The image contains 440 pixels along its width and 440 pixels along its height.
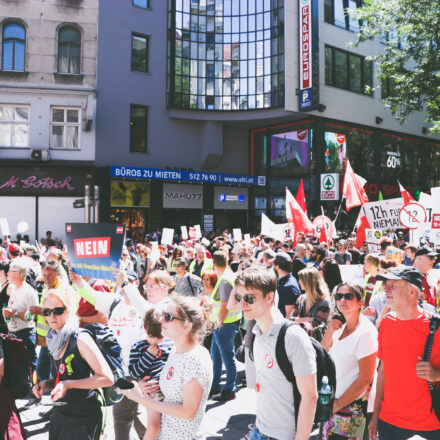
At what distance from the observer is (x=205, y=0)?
26797mm

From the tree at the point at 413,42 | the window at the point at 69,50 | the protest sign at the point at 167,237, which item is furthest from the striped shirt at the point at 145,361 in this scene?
the window at the point at 69,50

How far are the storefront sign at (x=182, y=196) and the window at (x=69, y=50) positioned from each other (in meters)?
7.68

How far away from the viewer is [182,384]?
278 centimetres

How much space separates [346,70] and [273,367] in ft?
94.4

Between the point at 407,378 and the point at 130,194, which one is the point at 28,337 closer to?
the point at 407,378

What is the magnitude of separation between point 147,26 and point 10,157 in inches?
404

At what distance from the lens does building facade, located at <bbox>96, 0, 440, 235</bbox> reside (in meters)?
25.0

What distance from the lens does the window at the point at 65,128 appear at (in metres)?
23.2

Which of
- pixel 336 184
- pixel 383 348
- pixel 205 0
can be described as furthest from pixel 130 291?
pixel 205 0

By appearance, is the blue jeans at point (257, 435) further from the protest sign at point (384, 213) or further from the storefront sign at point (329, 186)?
the storefront sign at point (329, 186)

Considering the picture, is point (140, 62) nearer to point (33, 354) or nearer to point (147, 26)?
point (147, 26)

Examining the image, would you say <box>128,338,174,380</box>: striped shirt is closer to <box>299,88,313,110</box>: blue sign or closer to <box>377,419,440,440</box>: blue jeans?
<box>377,419,440,440</box>: blue jeans

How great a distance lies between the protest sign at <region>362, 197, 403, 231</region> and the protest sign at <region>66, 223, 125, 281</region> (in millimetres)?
8258

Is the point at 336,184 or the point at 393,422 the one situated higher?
the point at 336,184
